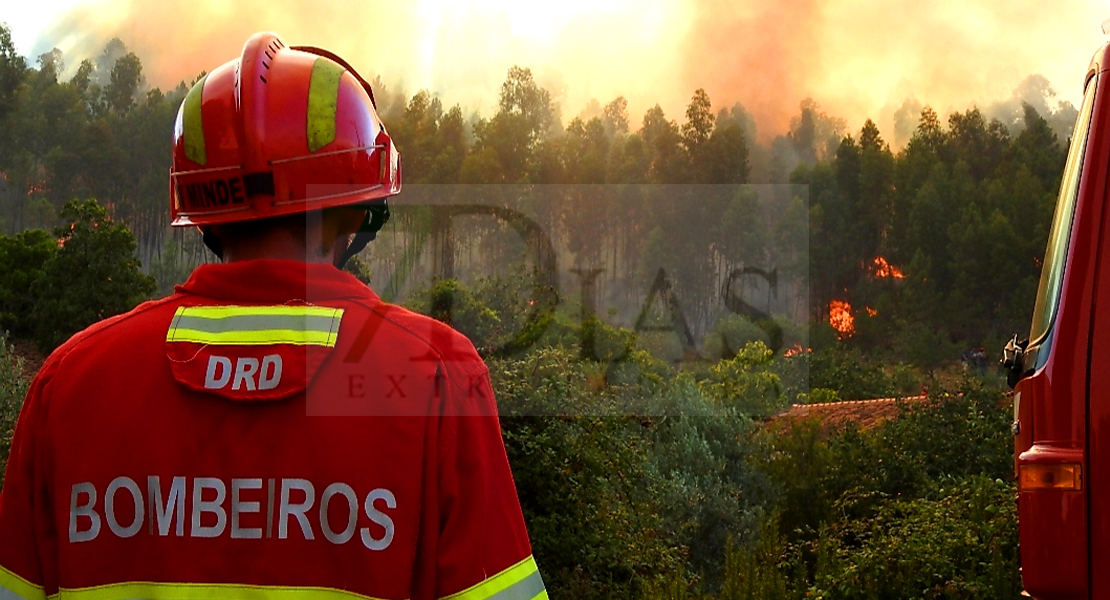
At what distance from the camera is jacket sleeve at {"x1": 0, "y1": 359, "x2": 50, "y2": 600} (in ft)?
4.48

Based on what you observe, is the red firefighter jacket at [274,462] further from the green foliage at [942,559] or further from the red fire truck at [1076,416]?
the green foliage at [942,559]

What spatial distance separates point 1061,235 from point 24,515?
236cm

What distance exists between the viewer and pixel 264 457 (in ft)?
4.17

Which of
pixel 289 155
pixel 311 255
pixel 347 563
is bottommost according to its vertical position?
pixel 347 563

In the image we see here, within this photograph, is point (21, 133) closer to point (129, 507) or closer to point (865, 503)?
point (865, 503)

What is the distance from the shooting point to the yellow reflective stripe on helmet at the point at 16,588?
137 cm

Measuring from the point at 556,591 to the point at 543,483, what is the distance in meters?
0.66

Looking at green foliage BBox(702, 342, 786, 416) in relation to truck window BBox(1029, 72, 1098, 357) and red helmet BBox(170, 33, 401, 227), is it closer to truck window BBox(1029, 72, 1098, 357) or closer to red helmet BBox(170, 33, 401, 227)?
truck window BBox(1029, 72, 1098, 357)

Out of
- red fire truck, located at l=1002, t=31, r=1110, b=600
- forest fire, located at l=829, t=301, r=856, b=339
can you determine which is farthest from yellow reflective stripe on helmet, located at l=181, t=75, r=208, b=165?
forest fire, located at l=829, t=301, r=856, b=339

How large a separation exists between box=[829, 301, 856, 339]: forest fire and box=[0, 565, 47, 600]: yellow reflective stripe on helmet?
19701 mm

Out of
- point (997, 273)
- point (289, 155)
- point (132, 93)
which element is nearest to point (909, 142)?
point (997, 273)

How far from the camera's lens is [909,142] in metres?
24.6

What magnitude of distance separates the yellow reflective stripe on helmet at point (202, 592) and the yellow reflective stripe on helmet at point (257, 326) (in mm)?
288

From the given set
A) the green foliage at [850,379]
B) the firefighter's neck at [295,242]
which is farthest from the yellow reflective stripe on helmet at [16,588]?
the green foliage at [850,379]
